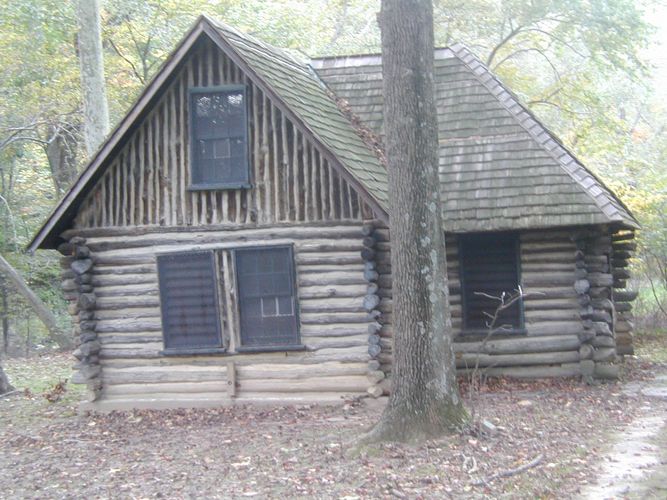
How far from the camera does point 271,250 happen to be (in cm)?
1241

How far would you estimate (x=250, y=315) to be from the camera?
12.5 m

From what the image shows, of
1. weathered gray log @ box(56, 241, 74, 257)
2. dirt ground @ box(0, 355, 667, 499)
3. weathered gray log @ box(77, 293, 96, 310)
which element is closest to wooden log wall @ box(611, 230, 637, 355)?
dirt ground @ box(0, 355, 667, 499)

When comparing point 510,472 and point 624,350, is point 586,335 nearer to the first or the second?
point 624,350

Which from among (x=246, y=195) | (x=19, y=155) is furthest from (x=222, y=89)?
(x=19, y=155)

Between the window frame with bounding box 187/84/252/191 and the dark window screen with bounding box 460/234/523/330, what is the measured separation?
3916 millimetres

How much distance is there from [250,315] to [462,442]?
479 centimetres

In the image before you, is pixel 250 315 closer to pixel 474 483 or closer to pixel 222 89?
pixel 222 89

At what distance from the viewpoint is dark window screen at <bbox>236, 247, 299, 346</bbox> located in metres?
12.4

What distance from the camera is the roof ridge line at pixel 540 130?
13121 millimetres

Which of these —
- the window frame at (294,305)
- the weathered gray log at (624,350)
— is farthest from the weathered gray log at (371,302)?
the weathered gray log at (624,350)

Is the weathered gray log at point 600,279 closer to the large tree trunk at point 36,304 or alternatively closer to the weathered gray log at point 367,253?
the weathered gray log at point 367,253

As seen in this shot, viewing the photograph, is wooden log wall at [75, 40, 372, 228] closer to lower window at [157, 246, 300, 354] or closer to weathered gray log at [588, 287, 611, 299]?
lower window at [157, 246, 300, 354]

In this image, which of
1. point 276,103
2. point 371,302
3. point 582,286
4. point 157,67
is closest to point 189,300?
point 371,302

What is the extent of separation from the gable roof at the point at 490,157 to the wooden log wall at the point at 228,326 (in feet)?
6.84
